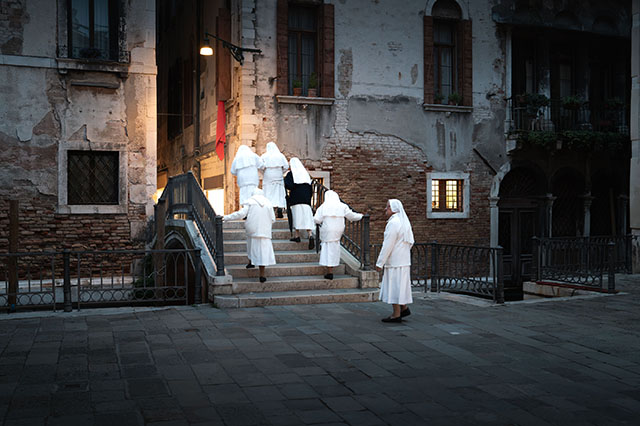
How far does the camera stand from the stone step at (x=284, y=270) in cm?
1126

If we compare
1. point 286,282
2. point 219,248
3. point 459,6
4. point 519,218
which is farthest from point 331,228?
point 459,6

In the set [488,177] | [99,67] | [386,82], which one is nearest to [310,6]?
[386,82]

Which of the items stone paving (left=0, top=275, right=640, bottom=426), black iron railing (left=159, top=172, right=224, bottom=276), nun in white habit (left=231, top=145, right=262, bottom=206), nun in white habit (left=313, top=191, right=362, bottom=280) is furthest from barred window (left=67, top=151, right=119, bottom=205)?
nun in white habit (left=313, top=191, right=362, bottom=280)

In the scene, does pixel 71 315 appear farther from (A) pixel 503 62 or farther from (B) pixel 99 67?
(A) pixel 503 62

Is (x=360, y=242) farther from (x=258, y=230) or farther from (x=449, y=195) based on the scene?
(x=449, y=195)

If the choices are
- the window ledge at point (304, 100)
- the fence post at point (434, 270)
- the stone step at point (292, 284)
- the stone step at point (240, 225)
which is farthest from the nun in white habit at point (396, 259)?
the window ledge at point (304, 100)

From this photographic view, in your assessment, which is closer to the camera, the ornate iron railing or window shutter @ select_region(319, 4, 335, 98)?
the ornate iron railing

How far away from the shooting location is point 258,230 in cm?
1089

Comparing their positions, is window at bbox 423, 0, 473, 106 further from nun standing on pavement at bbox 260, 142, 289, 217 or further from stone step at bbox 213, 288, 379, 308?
stone step at bbox 213, 288, 379, 308

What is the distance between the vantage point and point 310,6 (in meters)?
17.2

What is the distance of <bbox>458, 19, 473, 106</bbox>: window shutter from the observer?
1833 centimetres

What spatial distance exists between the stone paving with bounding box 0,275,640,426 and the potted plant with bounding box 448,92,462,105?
31.4 ft

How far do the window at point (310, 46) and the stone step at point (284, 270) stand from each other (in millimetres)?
6500

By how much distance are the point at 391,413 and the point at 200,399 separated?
5.19ft
